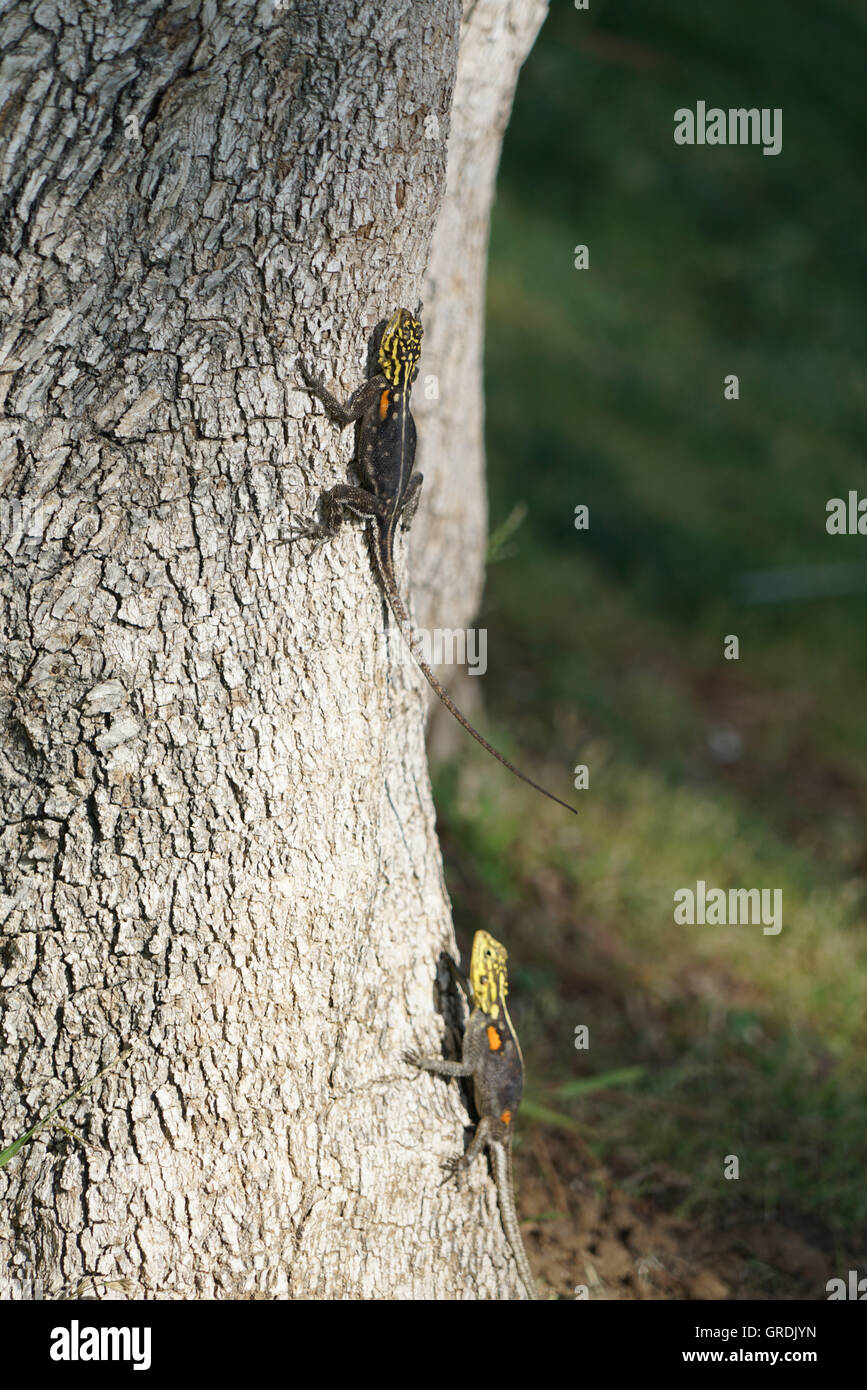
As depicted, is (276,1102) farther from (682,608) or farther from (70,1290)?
(682,608)

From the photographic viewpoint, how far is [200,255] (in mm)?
2021

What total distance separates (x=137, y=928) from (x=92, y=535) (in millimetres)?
793

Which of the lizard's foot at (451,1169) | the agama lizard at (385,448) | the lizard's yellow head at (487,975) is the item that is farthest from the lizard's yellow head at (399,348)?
the lizard's foot at (451,1169)

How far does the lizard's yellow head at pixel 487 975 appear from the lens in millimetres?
2682

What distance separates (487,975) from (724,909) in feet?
6.93

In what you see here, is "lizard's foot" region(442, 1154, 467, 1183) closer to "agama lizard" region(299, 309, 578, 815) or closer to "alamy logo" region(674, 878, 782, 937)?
"agama lizard" region(299, 309, 578, 815)

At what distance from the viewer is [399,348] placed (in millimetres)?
2281

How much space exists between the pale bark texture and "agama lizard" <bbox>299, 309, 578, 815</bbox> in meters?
0.04

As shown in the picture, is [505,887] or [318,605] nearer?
[318,605]

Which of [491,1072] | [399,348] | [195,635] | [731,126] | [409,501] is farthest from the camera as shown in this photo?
[731,126]
